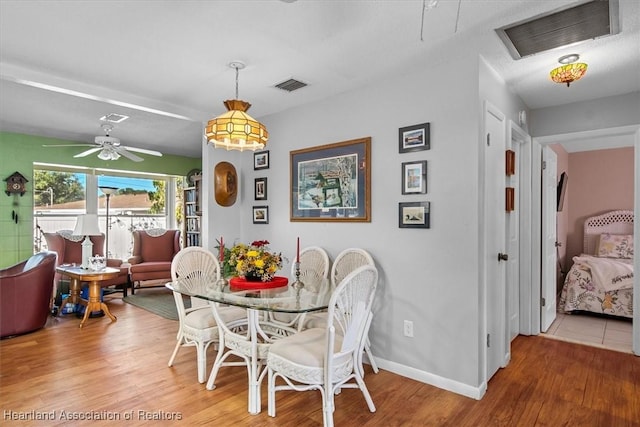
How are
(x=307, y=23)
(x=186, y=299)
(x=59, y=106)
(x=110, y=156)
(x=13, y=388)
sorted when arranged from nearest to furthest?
1. (x=307, y=23)
2. (x=13, y=388)
3. (x=59, y=106)
4. (x=110, y=156)
5. (x=186, y=299)

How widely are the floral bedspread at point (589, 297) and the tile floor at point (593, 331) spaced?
0.12 m

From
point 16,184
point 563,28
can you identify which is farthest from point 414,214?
point 16,184

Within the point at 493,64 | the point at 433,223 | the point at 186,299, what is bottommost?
the point at 186,299

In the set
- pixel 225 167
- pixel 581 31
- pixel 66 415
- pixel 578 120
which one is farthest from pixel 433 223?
pixel 66 415

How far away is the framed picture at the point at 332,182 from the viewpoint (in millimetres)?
3150

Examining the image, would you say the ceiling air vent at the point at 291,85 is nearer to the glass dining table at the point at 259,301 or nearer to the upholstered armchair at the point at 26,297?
the glass dining table at the point at 259,301

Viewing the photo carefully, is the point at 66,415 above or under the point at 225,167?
under

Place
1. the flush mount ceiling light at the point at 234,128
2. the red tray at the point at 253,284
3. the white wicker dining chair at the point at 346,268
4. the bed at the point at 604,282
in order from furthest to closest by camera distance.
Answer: the bed at the point at 604,282 < the white wicker dining chair at the point at 346,268 < the red tray at the point at 253,284 < the flush mount ceiling light at the point at 234,128

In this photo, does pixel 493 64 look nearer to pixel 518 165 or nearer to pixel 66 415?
pixel 518 165

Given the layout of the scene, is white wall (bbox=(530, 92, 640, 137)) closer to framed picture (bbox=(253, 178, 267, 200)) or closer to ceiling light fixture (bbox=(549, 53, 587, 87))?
ceiling light fixture (bbox=(549, 53, 587, 87))

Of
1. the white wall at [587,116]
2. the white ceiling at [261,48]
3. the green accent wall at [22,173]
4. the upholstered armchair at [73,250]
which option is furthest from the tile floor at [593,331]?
Result: the green accent wall at [22,173]

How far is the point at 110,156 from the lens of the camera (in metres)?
5.01

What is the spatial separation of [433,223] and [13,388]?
10.7ft

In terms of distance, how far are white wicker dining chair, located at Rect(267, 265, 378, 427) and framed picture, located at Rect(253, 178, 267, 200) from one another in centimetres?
208
